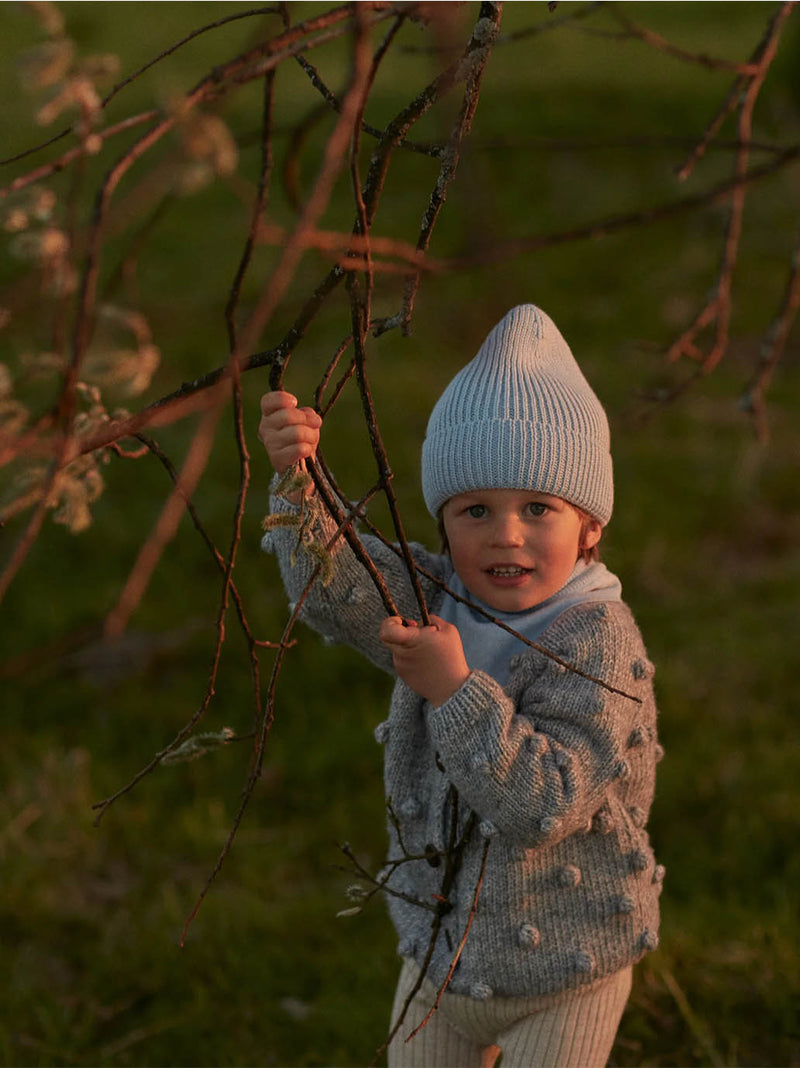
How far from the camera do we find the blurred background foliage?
3176mm

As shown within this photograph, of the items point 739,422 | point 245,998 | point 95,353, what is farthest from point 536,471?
point 739,422

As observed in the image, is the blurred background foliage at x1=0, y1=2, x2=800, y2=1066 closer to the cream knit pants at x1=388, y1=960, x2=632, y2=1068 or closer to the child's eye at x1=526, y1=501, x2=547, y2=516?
the child's eye at x1=526, y1=501, x2=547, y2=516

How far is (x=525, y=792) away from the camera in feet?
6.32

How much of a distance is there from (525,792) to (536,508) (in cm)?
48

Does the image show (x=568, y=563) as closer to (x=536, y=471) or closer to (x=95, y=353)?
(x=536, y=471)

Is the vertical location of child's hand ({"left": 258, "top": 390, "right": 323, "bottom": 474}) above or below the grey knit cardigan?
Result: above

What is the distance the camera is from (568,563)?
7.02 ft

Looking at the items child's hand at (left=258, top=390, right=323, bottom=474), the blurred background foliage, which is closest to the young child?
child's hand at (left=258, top=390, right=323, bottom=474)

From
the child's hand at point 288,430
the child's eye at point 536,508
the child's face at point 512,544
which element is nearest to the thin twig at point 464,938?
the child's face at point 512,544

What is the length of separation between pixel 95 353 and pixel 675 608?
435cm

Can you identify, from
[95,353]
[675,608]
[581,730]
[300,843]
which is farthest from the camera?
[675,608]

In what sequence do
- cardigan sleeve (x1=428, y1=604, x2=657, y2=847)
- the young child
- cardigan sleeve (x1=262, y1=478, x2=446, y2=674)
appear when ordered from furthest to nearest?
cardigan sleeve (x1=262, y1=478, x2=446, y2=674), the young child, cardigan sleeve (x1=428, y1=604, x2=657, y2=847)

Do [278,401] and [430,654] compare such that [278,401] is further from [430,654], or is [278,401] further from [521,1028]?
[521,1028]

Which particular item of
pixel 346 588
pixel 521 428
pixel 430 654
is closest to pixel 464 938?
pixel 430 654
